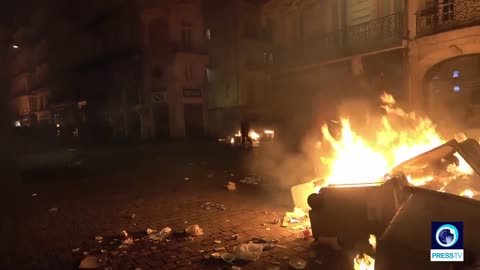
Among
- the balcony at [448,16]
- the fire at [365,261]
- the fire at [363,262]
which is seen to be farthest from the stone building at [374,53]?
the fire at [363,262]

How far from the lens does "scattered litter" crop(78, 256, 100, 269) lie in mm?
4738

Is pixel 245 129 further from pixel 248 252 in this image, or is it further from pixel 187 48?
pixel 248 252

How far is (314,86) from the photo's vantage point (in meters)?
18.0

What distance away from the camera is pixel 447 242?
336 centimetres

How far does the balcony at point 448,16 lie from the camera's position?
39.6ft

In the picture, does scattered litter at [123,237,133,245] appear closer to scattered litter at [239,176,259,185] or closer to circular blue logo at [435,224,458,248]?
circular blue logo at [435,224,458,248]

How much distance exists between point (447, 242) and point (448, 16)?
12.3 meters

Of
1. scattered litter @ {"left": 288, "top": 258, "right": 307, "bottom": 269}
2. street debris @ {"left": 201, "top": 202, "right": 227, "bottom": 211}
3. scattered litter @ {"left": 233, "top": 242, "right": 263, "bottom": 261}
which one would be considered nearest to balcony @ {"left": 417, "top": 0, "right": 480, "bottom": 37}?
street debris @ {"left": 201, "top": 202, "right": 227, "bottom": 211}

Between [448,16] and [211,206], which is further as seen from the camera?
[448,16]

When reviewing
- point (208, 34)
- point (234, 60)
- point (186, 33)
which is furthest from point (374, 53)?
point (186, 33)

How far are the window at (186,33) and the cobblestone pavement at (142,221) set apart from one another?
21973 mm

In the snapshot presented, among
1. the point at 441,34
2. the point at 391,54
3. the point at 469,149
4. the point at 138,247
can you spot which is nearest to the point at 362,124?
the point at 391,54

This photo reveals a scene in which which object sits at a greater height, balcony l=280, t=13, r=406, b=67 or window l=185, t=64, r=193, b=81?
window l=185, t=64, r=193, b=81

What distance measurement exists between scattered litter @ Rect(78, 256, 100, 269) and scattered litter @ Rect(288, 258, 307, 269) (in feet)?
8.43
